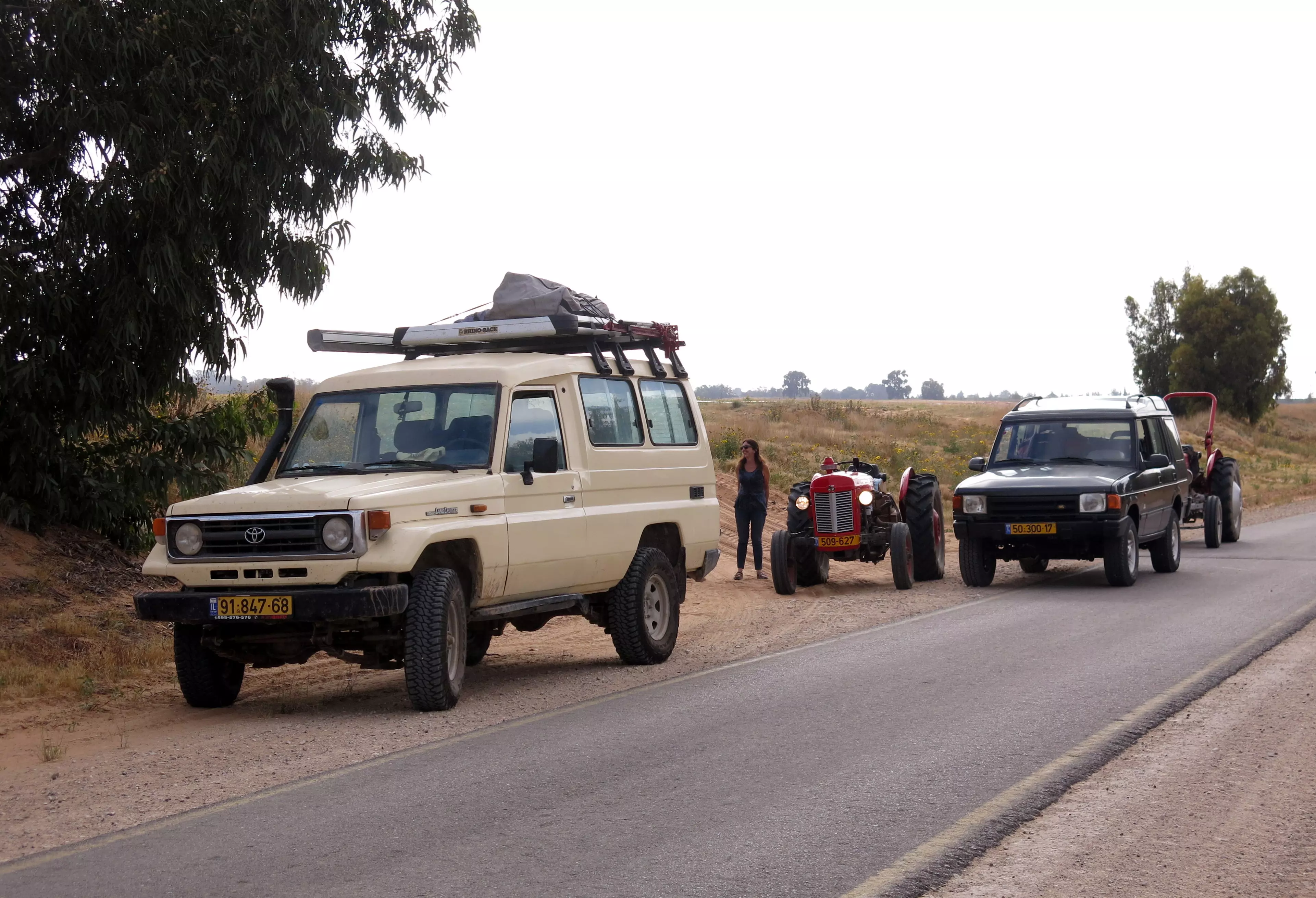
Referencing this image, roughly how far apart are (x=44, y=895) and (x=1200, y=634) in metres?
9.41

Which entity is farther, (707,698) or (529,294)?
(529,294)

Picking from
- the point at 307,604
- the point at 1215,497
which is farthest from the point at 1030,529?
the point at 307,604

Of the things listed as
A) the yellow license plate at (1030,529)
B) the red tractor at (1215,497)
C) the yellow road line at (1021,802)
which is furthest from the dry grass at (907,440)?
the yellow road line at (1021,802)

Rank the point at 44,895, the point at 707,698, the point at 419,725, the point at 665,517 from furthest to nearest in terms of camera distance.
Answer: the point at 665,517
the point at 707,698
the point at 419,725
the point at 44,895

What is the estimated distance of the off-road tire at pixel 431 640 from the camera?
8.64 m

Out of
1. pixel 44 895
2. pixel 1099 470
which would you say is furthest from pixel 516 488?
pixel 1099 470

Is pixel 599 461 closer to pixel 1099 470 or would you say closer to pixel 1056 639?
pixel 1056 639

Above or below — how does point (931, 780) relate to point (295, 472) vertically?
below

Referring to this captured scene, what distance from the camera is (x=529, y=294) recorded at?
1123cm

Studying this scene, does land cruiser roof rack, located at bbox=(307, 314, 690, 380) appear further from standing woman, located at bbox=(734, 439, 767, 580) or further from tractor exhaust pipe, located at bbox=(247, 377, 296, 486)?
standing woman, located at bbox=(734, 439, 767, 580)

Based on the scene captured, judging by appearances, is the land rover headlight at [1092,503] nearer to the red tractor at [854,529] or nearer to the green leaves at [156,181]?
the red tractor at [854,529]

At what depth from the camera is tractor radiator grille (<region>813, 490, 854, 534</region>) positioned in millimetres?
16531

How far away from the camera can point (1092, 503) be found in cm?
1542

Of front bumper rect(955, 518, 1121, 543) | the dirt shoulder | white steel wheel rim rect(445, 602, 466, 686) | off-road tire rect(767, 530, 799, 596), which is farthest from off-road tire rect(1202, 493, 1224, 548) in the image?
white steel wheel rim rect(445, 602, 466, 686)
